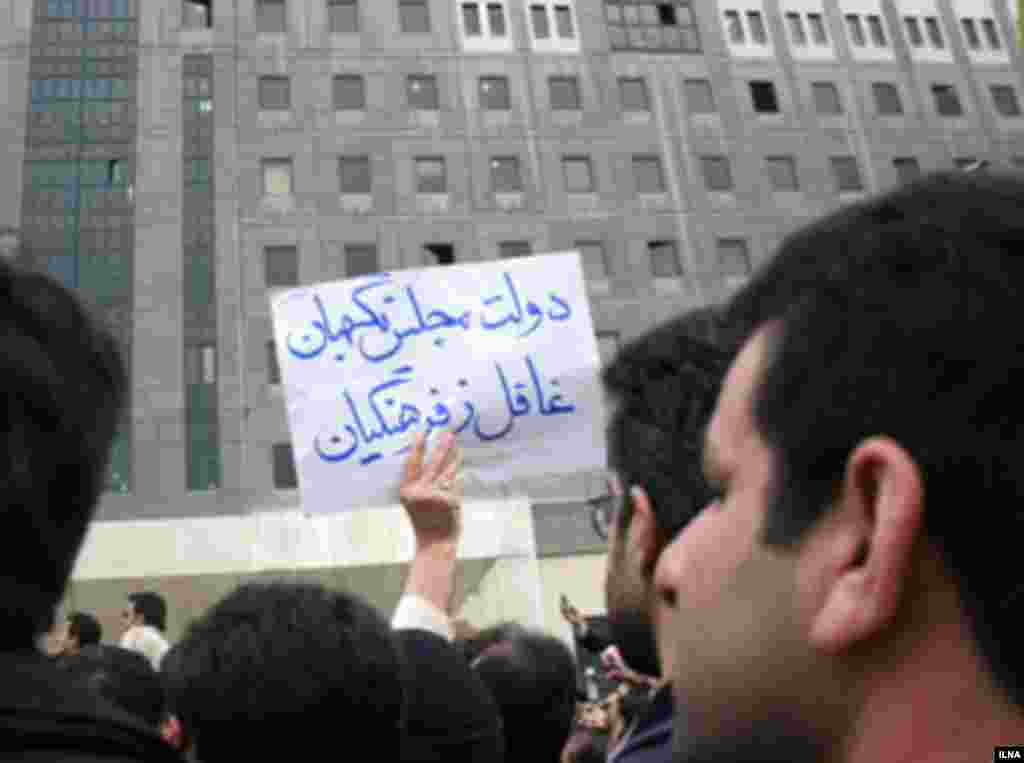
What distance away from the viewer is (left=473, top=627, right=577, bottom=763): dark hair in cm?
287

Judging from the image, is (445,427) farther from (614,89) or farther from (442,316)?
(614,89)

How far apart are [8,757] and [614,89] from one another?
2905 cm

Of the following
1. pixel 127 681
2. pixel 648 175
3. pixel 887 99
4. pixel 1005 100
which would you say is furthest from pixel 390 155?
pixel 127 681

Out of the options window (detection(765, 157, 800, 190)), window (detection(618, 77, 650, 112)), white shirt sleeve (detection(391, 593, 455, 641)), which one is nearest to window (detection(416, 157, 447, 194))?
window (detection(618, 77, 650, 112))

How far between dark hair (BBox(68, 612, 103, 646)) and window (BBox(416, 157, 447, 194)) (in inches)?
855

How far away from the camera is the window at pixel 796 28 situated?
30.2 metres

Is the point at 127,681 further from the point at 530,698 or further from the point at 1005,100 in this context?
the point at 1005,100

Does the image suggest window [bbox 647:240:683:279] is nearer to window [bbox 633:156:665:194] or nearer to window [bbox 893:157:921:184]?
window [bbox 633:156:665:194]

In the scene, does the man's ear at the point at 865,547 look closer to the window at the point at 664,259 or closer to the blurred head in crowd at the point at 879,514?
the blurred head in crowd at the point at 879,514

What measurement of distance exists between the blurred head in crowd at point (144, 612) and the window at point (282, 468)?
17131 millimetres

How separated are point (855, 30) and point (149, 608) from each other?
30.1 metres

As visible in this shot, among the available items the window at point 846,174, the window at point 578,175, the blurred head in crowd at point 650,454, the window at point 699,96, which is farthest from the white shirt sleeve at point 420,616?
the window at point 846,174

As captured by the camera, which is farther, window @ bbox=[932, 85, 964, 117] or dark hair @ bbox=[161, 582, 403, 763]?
window @ bbox=[932, 85, 964, 117]

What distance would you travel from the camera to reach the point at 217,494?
75.6ft
